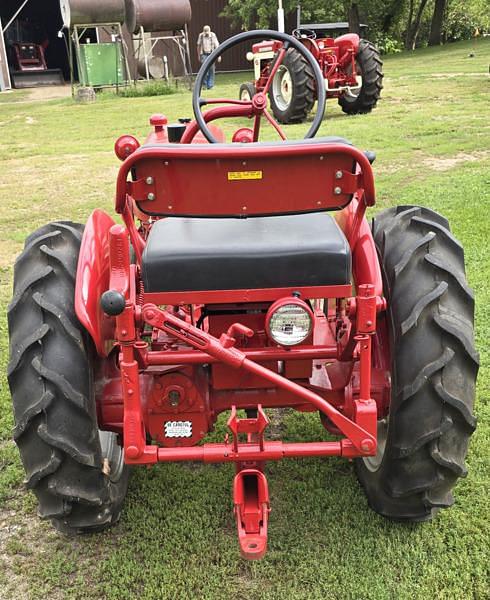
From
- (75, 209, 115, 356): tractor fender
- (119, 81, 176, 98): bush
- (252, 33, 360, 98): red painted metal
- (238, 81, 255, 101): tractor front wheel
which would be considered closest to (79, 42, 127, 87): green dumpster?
(119, 81, 176, 98): bush

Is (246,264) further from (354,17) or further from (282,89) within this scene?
(354,17)

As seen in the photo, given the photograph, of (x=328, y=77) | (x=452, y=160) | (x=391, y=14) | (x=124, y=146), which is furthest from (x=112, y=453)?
(x=391, y=14)

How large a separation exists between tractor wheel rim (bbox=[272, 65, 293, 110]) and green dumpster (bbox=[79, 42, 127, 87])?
8.32 meters

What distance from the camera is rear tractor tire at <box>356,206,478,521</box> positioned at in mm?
2131

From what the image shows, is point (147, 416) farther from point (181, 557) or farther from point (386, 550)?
point (386, 550)

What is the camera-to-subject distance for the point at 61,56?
28828mm

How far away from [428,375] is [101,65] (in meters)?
17.8

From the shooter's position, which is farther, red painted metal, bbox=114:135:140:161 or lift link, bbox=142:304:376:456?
red painted metal, bbox=114:135:140:161

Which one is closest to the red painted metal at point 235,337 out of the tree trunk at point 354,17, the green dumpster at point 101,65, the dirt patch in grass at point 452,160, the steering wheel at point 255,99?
the steering wheel at point 255,99

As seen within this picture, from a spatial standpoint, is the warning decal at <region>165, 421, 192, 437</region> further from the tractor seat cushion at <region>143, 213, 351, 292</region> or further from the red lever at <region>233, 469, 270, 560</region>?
the tractor seat cushion at <region>143, 213, 351, 292</region>

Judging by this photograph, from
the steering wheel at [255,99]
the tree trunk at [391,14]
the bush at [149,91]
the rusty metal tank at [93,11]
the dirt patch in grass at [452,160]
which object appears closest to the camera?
the steering wheel at [255,99]

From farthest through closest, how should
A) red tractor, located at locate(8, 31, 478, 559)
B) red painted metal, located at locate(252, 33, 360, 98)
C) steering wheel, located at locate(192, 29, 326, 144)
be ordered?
red painted metal, located at locate(252, 33, 360, 98) → steering wheel, located at locate(192, 29, 326, 144) → red tractor, located at locate(8, 31, 478, 559)

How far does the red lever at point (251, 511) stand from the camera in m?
1.98

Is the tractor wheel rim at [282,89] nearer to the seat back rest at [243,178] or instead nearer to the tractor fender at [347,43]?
the tractor fender at [347,43]
